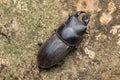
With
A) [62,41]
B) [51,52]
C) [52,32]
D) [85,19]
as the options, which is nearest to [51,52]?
[51,52]

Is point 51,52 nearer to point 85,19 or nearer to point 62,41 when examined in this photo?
point 62,41

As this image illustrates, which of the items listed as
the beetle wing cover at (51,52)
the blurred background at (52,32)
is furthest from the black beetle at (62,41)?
the blurred background at (52,32)

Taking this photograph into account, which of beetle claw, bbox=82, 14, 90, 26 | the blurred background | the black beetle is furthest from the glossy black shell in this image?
beetle claw, bbox=82, 14, 90, 26

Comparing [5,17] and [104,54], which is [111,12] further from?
[5,17]

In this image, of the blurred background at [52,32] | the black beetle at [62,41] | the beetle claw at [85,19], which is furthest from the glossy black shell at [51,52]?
the beetle claw at [85,19]

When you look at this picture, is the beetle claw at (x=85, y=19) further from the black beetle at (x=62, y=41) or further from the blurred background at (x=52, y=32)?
the blurred background at (x=52, y=32)

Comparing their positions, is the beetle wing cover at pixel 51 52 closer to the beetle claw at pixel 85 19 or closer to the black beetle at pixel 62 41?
the black beetle at pixel 62 41

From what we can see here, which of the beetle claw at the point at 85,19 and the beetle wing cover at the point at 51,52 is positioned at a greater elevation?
the beetle claw at the point at 85,19

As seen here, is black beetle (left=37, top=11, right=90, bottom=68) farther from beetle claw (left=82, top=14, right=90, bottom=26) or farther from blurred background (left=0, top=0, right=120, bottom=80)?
blurred background (left=0, top=0, right=120, bottom=80)

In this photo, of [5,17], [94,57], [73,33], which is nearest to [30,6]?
[5,17]

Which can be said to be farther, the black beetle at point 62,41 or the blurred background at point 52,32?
the blurred background at point 52,32
